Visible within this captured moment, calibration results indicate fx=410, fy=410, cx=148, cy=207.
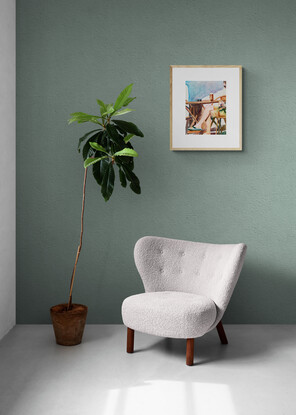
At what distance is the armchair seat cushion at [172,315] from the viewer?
95.0 inches

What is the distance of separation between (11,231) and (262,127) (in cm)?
209

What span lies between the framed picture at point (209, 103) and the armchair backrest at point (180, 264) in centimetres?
80

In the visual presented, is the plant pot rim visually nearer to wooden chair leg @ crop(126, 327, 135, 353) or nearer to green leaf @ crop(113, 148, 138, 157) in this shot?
wooden chair leg @ crop(126, 327, 135, 353)

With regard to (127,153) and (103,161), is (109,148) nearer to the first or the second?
(103,161)

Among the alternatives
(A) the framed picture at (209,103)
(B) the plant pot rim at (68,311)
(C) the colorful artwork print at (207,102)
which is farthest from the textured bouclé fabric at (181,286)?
(C) the colorful artwork print at (207,102)

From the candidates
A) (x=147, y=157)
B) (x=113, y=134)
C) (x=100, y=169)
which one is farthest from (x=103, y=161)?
(x=147, y=157)

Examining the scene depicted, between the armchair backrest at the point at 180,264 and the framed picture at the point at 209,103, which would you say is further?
the framed picture at the point at 209,103

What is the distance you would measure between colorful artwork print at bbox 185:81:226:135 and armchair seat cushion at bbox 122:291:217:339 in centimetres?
138

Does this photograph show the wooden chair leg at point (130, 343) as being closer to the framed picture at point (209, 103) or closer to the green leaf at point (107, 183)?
the green leaf at point (107, 183)

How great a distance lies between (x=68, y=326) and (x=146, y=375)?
70 centimetres

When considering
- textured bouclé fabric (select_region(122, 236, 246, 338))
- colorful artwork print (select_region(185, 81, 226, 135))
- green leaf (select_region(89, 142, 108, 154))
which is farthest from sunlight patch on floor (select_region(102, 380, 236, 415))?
colorful artwork print (select_region(185, 81, 226, 135))

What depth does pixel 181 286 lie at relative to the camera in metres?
2.91

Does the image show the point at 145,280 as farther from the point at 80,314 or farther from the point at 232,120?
the point at 232,120

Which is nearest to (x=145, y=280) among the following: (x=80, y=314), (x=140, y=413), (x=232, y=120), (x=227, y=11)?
(x=80, y=314)
